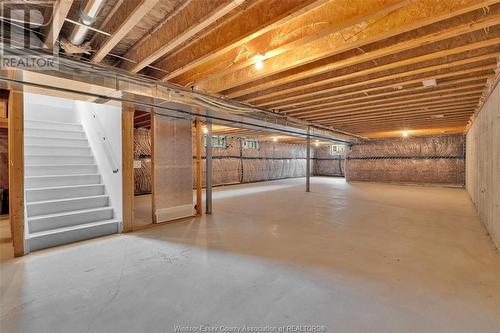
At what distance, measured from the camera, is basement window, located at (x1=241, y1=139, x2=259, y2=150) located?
10.9 metres

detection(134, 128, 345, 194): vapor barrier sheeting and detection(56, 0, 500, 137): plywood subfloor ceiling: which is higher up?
detection(56, 0, 500, 137): plywood subfloor ceiling

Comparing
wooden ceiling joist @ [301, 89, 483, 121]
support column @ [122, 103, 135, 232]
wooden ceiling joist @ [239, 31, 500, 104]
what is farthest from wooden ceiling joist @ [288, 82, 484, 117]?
support column @ [122, 103, 135, 232]

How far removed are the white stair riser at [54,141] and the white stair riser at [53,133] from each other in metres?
0.10

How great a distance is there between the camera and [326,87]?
3.73 meters

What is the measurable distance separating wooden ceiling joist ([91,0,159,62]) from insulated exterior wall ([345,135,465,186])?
11.0m

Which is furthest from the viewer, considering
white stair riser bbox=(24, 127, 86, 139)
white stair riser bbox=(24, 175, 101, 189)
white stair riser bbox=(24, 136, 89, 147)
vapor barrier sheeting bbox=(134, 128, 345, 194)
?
vapor barrier sheeting bbox=(134, 128, 345, 194)

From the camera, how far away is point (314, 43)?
254cm

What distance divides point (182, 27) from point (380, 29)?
1.73 meters

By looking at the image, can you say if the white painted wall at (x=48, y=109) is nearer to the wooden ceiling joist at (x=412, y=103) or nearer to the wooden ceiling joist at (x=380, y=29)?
the wooden ceiling joist at (x=380, y=29)

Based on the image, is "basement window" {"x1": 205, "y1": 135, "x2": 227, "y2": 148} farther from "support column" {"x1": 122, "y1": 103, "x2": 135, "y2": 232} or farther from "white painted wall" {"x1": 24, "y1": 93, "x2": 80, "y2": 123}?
"support column" {"x1": 122, "y1": 103, "x2": 135, "y2": 232}

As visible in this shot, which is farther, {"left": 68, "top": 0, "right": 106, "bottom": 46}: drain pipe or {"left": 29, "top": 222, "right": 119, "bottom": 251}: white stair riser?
{"left": 29, "top": 222, "right": 119, "bottom": 251}: white stair riser

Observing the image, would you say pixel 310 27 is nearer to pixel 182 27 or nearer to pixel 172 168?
pixel 182 27

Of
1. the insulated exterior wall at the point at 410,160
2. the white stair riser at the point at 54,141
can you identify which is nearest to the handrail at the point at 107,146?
the white stair riser at the point at 54,141

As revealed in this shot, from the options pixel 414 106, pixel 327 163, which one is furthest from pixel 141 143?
pixel 327 163
